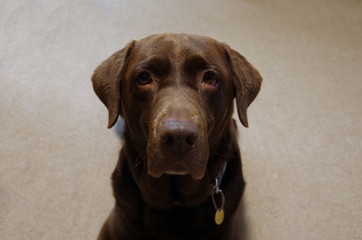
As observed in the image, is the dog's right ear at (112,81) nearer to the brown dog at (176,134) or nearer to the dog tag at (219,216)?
the brown dog at (176,134)

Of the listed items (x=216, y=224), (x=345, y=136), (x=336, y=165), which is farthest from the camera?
(x=345, y=136)

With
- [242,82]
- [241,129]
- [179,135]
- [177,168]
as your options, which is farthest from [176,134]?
[241,129]

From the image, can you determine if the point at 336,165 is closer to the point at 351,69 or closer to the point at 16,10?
the point at 351,69

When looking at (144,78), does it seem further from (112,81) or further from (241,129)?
(241,129)

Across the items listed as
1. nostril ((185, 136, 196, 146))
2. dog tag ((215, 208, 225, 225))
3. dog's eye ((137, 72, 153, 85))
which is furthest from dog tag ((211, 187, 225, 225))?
dog's eye ((137, 72, 153, 85))

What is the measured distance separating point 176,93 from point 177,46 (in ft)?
0.70

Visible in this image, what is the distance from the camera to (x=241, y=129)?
8.10 feet

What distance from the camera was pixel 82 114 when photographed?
2.50 m

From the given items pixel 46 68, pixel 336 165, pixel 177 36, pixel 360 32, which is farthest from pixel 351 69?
pixel 46 68

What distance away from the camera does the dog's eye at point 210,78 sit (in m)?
1.42

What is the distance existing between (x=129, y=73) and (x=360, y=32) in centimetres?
274

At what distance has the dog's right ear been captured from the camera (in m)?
1.51

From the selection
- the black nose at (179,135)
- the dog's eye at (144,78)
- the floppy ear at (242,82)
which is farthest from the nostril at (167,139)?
the floppy ear at (242,82)

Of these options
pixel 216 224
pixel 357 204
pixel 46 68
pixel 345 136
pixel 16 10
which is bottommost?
pixel 357 204
